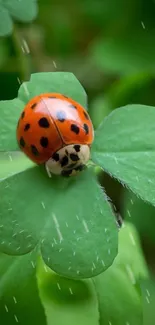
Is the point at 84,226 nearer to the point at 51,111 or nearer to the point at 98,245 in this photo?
the point at 98,245

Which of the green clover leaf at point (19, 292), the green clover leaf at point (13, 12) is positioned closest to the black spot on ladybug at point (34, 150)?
the green clover leaf at point (19, 292)

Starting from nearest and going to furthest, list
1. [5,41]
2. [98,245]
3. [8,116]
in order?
[98,245] < [8,116] < [5,41]

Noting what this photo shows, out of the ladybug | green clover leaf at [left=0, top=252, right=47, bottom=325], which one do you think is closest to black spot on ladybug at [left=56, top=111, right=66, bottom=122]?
the ladybug

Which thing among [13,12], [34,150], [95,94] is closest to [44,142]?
[34,150]

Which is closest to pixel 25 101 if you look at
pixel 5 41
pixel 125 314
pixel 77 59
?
pixel 125 314

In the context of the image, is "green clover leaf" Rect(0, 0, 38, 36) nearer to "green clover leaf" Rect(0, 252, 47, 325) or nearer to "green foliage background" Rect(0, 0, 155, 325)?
"green foliage background" Rect(0, 0, 155, 325)

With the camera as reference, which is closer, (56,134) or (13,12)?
(56,134)

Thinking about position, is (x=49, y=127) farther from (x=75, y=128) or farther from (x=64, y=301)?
(x=64, y=301)
